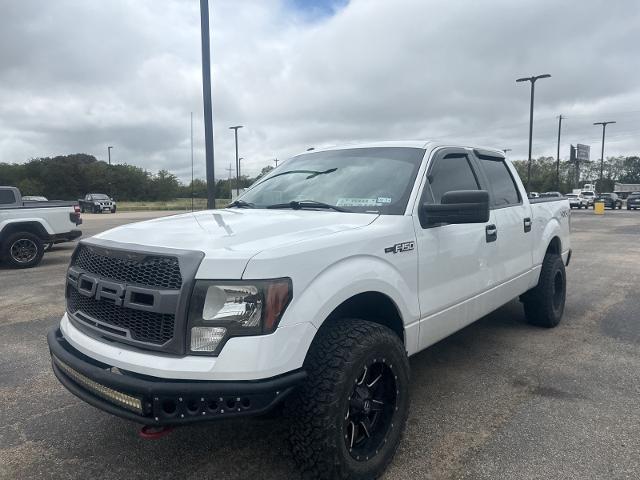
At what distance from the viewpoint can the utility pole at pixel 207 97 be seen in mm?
8891

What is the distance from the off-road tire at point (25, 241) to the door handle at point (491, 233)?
9.40 meters

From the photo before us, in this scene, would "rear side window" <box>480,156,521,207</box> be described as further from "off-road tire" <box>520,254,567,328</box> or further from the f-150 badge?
the f-150 badge

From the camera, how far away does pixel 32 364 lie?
4.32 meters

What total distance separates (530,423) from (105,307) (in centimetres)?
263

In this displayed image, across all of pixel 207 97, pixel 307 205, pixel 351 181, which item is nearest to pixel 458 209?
pixel 351 181

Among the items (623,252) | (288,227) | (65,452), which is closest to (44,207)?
(65,452)

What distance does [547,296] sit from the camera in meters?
5.03

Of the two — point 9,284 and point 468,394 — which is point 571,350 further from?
point 9,284

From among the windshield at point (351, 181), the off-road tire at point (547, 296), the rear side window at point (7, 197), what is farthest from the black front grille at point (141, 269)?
the rear side window at point (7, 197)

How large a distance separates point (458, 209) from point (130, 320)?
189 centimetres

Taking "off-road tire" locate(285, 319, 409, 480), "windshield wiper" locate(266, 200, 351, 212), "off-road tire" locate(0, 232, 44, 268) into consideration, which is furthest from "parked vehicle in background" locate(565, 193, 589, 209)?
"off-road tire" locate(285, 319, 409, 480)

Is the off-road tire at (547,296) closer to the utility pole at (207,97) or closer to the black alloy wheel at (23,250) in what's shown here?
the utility pole at (207,97)

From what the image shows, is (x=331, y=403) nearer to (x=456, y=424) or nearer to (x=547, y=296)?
(x=456, y=424)

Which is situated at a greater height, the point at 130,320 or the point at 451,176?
the point at 451,176
